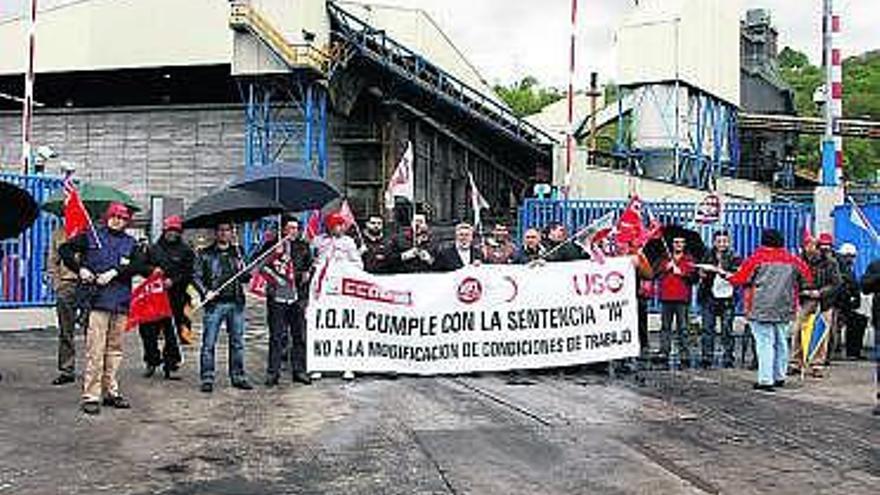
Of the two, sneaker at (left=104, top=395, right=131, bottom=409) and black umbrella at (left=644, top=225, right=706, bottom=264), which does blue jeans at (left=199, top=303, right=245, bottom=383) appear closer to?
sneaker at (left=104, top=395, right=131, bottom=409)

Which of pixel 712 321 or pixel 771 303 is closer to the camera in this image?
pixel 771 303

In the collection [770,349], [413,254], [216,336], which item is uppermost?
[413,254]

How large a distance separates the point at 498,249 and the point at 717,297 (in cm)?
281

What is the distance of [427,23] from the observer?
44.1 meters

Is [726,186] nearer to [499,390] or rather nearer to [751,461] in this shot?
[499,390]

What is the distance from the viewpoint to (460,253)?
492 inches

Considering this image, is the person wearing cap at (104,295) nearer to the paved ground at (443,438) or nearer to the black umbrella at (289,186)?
the paved ground at (443,438)

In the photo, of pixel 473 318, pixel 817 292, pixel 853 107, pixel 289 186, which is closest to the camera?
pixel 289 186

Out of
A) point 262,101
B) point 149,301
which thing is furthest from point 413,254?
point 262,101

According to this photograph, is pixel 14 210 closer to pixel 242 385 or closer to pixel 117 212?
pixel 117 212

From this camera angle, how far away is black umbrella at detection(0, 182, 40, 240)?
11.1 meters

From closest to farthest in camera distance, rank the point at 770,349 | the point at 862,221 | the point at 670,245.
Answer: the point at 770,349, the point at 670,245, the point at 862,221

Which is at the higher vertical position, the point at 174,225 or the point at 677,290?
the point at 174,225

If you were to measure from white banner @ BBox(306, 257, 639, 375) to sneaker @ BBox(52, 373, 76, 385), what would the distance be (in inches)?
97.0
